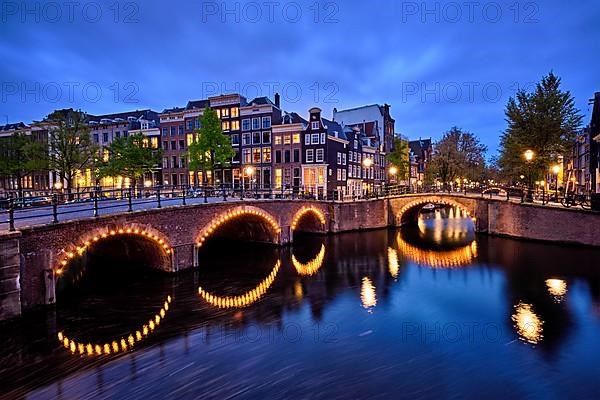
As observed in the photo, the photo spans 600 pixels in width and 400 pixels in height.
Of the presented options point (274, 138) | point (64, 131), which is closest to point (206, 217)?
point (64, 131)

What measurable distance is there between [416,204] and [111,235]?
30764 millimetres

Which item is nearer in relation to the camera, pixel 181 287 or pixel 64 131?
pixel 181 287

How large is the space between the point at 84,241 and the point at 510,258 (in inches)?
975

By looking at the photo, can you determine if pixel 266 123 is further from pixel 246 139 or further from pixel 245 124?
pixel 246 139

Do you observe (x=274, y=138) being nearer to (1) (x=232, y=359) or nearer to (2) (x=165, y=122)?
(2) (x=165, y=122)

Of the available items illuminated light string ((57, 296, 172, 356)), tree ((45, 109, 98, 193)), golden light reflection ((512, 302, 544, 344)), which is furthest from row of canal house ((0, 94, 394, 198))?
illuminated light string ((57, 296, 172, 356))

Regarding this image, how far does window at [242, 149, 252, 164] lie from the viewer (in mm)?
47219

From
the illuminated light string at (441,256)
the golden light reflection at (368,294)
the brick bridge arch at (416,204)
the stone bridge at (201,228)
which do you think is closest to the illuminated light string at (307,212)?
the stone bridge at (201,228)

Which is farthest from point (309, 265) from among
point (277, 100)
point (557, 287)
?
point (277, 100)

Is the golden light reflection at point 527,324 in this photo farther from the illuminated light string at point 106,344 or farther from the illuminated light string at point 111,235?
the illuminated light string at point 111,235

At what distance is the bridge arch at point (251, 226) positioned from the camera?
927 inches

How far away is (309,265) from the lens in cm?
2258

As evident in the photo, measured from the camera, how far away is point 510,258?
2353cm

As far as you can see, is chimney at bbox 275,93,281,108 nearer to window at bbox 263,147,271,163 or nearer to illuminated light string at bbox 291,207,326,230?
window at bbox 263,147,271,163
